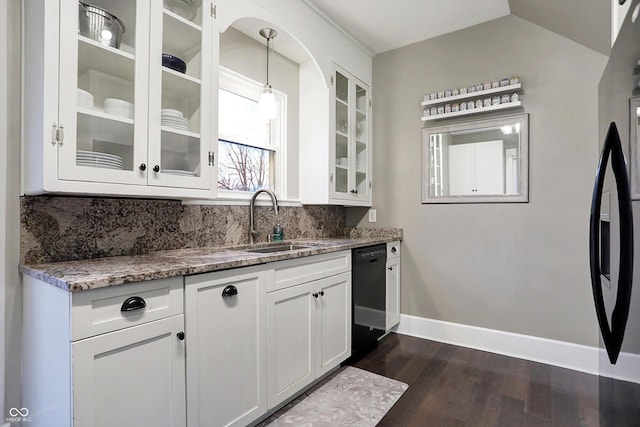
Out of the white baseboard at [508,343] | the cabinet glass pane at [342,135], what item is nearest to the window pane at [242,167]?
the cabinet glass pane at [342,135]

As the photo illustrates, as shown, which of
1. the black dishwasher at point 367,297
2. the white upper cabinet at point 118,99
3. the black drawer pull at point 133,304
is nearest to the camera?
the black drawer pull at point 133,304

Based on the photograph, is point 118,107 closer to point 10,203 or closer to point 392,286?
point 10,203

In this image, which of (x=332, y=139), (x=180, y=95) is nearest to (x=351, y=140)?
(x=332, y=139)

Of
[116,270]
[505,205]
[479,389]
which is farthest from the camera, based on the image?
[505,205]

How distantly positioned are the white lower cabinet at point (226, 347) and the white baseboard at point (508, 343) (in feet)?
5.81

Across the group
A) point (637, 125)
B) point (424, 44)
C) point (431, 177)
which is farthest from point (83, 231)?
point (424, 44)

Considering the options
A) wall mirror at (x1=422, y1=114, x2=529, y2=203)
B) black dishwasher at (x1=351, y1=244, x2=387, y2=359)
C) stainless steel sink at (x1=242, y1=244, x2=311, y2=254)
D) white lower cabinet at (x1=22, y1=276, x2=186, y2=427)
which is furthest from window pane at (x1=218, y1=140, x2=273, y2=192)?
wall mirror at (x1=422, y1=114, x2=529, y2=203)

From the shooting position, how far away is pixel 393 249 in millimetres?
2924

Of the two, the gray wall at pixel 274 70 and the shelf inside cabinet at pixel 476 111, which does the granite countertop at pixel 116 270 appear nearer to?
the gray wall at pixel 274 70

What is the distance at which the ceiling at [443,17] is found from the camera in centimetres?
203

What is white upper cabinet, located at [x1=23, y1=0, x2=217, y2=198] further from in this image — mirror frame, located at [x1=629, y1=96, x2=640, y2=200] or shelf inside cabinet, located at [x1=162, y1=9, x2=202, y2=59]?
mirror frame, located at [x1=629, y1=96, x2=640, y2=200]

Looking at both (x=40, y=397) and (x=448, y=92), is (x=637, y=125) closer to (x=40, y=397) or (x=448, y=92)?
(x=40, y=397)

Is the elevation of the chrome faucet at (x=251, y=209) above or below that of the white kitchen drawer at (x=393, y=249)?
above

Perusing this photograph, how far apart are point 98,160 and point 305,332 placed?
138 centimetres
